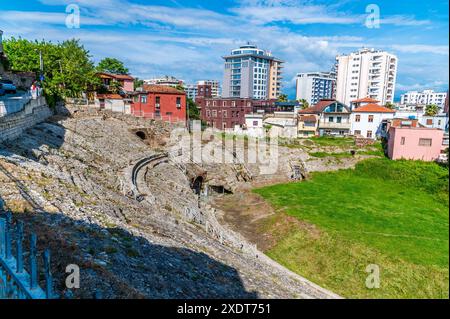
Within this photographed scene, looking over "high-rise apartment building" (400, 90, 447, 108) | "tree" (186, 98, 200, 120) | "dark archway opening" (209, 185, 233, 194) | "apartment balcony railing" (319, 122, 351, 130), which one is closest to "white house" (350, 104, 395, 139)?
"apartment balcony railing" (319, 122, 351, 130)

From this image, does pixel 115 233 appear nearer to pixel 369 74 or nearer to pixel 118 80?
pixel 118 80

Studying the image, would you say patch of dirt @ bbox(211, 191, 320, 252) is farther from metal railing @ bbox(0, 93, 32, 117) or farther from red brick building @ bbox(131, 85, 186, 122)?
red brick building @ bbox(131, 85, 186, 122)

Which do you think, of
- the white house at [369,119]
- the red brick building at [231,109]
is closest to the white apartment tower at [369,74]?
the red brick building at [231,109]

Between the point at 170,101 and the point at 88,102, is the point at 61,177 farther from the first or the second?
the point at 170,101

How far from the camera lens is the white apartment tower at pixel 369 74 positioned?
107750 millimetres

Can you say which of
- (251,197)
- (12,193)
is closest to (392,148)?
→ (251,197)

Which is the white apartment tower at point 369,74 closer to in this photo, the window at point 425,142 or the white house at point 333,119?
the white house at point 333,119

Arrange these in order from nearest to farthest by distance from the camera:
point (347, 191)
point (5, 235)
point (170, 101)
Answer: point (5, 235) → point (347, 191) → point (170, 101)

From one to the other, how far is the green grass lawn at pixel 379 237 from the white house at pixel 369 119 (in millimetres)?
22110

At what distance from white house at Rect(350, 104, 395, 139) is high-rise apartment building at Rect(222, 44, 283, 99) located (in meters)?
66.6

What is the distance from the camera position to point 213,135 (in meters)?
47.3

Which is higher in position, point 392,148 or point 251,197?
point 392,148

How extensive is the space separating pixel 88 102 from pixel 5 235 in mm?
41468
